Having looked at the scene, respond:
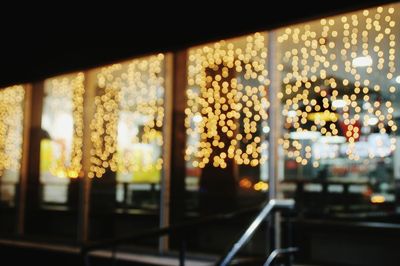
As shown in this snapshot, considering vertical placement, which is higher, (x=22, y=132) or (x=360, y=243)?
(x=22, y=132)

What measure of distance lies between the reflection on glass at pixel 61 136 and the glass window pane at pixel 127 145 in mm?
358

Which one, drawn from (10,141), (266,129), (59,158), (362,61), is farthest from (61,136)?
(362,61)

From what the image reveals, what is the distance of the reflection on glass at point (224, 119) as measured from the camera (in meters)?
5.48

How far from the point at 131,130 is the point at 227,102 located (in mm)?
1396

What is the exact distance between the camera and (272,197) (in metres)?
4.86

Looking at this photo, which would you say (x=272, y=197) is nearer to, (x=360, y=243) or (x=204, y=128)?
(x=204, y=128)

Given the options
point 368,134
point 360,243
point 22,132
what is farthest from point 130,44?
point 360,243

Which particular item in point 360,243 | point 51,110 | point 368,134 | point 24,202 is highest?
point 51,110

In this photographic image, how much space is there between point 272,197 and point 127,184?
2.19 m

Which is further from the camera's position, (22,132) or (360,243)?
(22,132)

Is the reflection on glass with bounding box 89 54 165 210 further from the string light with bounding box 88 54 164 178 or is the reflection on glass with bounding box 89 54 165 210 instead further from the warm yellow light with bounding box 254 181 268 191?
the warm yellow light with bounding box 254 181 268 191

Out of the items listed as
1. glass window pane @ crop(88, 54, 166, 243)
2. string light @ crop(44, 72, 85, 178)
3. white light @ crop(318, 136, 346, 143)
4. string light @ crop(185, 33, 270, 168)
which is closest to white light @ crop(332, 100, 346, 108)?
white light @ crop(318, 136, 346, 143)

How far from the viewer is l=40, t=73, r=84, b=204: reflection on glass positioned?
22.4ft

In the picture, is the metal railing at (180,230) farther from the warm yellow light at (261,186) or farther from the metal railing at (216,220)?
the warm yellow light at (261,186)
